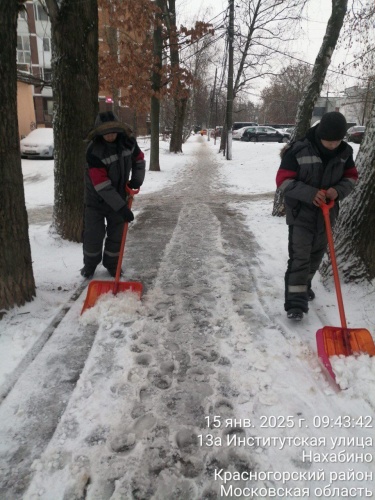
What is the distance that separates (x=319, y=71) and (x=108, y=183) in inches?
196

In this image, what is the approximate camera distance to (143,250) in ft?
16.5

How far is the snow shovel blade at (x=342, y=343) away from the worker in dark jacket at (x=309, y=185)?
20.9 inches

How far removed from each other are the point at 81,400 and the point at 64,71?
3935 mm

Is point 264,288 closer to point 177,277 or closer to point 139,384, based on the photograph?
point 177,277

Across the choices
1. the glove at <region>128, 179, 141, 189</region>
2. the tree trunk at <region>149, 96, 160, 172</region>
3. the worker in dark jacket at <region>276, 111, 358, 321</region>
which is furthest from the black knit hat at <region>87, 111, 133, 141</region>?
the tree trunk at <region>149, 96, 160, 172</region>

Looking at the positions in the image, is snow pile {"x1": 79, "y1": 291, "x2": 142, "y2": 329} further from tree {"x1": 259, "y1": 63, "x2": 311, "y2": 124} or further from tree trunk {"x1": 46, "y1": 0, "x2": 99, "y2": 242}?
tree {"x1": 259, "y1": 63, "x2": 311, "y2": 124}

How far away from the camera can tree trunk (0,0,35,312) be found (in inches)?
108

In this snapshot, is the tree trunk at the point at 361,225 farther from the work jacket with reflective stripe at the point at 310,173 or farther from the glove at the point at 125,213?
the glove at the point at 125,213

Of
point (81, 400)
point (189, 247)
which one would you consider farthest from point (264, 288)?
point (81, 400)

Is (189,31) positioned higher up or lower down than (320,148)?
higher up

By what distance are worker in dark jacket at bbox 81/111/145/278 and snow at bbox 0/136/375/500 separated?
0.35 m

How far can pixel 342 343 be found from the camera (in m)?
2.62

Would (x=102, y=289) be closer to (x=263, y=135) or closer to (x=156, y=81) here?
(x=156, y=81)

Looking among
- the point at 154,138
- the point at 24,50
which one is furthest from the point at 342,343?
the point at 24,50
